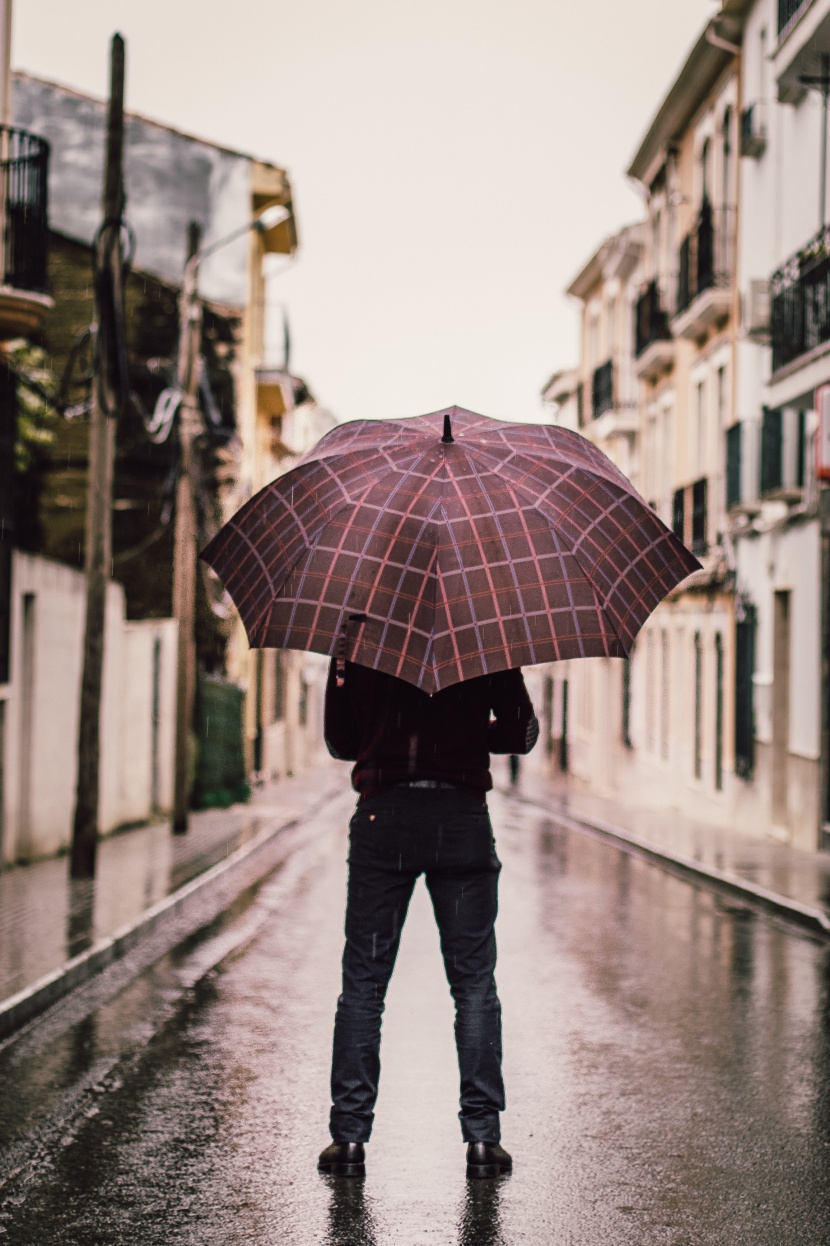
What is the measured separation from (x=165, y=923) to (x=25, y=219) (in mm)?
7157

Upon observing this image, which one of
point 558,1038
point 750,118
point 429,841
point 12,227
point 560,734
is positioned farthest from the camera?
point 560,734

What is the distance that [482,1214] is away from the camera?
4898mm

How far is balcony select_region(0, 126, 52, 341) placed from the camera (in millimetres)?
14938

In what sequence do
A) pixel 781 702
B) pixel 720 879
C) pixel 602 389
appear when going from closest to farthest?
1. pixel 720 879
2. pixel 781 702
3. pixel 602 389

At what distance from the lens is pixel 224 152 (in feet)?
102

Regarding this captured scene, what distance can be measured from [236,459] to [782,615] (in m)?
11.8

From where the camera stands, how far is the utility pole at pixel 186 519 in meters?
19.7

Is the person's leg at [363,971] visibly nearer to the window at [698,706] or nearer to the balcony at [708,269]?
the balcony at [708,269]

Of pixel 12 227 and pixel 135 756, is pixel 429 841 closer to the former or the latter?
pixel 12 227

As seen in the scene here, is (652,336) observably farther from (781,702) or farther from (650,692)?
(781,702)

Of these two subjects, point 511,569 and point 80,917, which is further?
point 80,917

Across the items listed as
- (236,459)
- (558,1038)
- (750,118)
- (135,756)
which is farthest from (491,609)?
(236,459)

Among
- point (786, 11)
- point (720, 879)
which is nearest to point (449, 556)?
point (720, 879)

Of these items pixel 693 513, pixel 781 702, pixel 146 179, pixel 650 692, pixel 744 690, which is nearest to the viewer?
pixel 781 702
